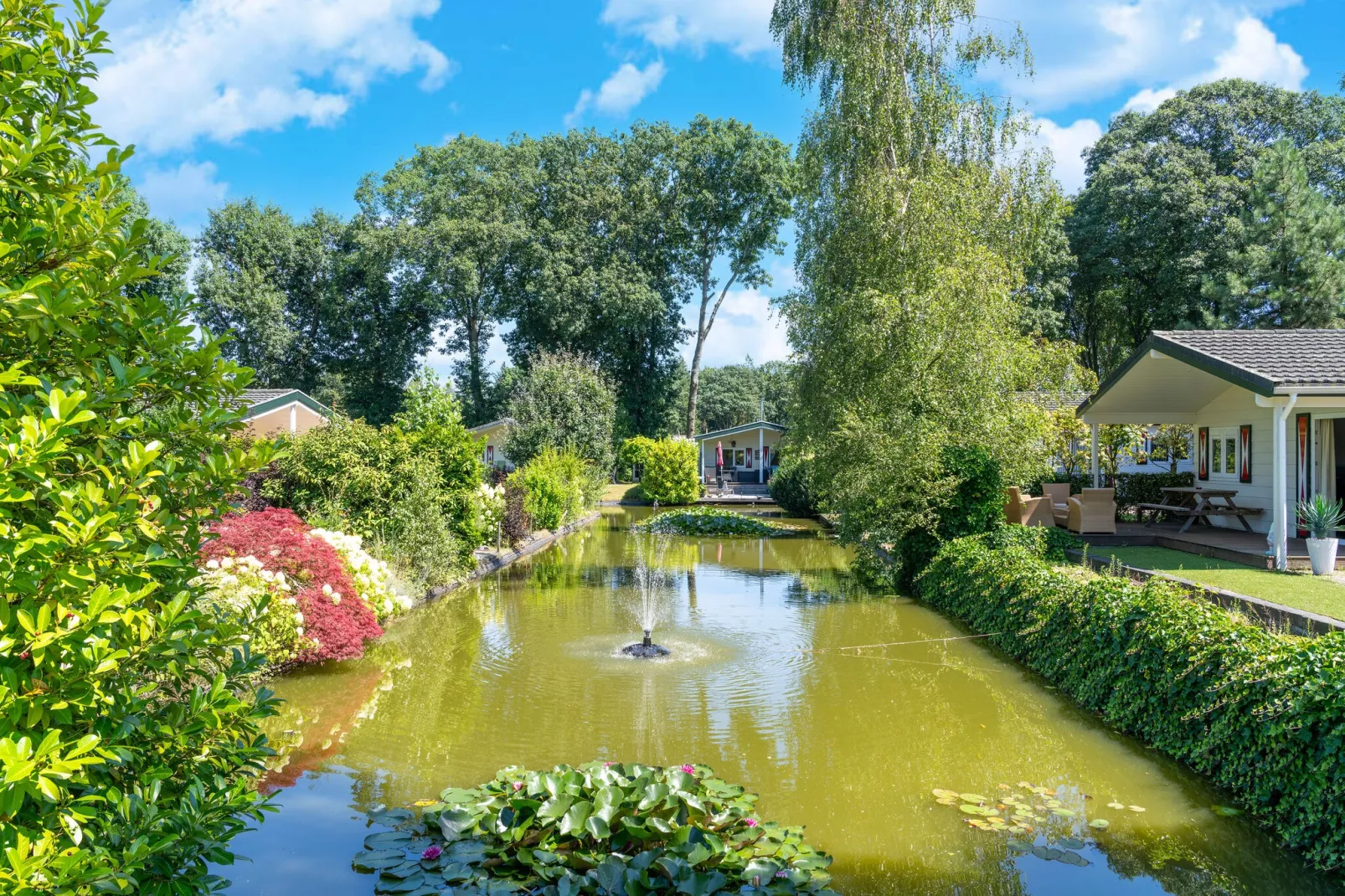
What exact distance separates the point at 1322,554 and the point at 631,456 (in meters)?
30.0

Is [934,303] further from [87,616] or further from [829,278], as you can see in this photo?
[87,616]

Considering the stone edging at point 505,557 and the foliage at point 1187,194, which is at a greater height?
the foliage at point 1187,194

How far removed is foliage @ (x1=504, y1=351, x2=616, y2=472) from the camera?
29.9 metres

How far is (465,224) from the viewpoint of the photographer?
43219mm

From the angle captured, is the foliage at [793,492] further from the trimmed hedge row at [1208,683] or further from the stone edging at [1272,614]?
the trimmed hedge row at [1208,683]

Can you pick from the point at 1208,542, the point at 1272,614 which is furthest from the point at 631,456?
the point at 1272,614

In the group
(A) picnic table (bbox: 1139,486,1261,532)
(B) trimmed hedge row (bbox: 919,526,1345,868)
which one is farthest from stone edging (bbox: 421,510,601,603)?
(A) picnic table (bbox: 1139,486,1261,532)

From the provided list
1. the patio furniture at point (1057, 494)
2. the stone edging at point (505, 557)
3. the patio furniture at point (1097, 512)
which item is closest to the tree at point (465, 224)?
the stone edging at point (505, 557)

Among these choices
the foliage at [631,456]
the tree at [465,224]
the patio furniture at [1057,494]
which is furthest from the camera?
the tree at [465,224]

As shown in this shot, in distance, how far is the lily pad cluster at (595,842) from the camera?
14.6 feet

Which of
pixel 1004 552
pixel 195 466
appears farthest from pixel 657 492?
pixel 195 466

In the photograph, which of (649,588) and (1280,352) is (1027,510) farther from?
(649,588)

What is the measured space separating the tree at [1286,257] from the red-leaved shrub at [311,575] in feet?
95.3

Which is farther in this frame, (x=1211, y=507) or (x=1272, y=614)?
(x=1211, y=507)
